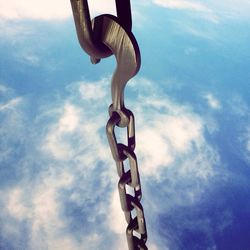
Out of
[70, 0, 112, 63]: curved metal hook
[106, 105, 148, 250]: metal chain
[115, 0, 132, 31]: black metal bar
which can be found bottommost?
[106, 105, 148, 250]: metal chain

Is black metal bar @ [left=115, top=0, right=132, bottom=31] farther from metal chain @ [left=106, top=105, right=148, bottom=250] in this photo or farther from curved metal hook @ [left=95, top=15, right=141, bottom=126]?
metal chain @ [left=106, top=105, right=148, bottom=250]

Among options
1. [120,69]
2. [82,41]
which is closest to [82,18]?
[82,41]

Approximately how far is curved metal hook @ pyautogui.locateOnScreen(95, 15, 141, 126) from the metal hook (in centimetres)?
3

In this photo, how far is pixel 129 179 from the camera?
1.49 m

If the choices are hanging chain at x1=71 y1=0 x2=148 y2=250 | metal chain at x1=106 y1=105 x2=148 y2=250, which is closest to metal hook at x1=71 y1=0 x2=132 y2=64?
hanging chain at x1=71 y1=0 x2=148 y2=250

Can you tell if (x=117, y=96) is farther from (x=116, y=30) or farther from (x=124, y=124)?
(x=116, y=30)

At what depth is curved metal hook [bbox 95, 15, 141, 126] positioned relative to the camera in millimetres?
1070

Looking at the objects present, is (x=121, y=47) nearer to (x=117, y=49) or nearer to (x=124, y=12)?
(x=117, y=49)

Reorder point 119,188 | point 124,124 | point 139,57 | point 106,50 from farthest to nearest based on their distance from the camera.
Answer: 1. point 119,188
2. point 124,124
3. point 106,50
4. point 139,57

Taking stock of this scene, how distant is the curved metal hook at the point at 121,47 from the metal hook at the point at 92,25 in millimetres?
27

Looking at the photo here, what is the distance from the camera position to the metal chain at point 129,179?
1.33 metres

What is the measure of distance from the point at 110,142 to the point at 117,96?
0.80 ft

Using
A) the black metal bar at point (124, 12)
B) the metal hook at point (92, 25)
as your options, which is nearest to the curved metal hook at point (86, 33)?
the metal hook at point (92, 25)

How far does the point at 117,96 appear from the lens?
4.16ft
